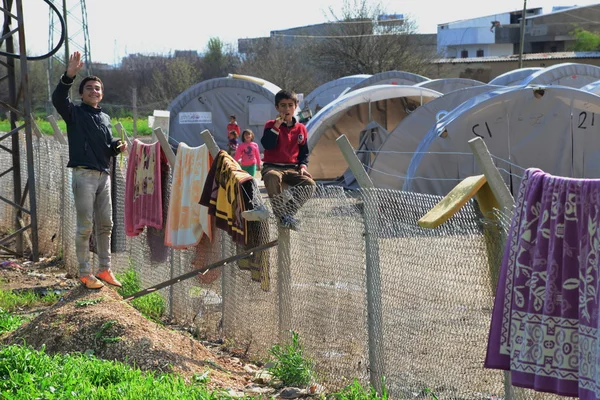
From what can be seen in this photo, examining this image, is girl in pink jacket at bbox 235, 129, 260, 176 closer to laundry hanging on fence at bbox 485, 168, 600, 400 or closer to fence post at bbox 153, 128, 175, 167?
fence post at bbox 153, 128, 175, 167

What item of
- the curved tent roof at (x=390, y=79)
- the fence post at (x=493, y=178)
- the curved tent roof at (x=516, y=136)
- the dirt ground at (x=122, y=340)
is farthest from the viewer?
the curved tent roof at (x=390, y=79)

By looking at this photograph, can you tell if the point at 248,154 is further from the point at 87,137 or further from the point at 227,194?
the point at 227,194

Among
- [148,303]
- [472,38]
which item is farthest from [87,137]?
[472,38]

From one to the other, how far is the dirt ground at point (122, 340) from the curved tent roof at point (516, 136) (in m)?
8.89

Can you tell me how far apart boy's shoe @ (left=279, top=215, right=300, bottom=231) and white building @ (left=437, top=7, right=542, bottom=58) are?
81988 mm

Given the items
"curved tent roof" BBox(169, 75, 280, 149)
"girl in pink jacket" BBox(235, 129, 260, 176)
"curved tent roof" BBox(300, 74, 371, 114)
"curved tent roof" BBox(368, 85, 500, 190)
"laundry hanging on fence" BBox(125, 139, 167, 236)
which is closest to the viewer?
"laundry hanging on fence" BBox(125, 139, 167, 236)

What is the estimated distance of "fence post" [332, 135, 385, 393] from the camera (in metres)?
5.69

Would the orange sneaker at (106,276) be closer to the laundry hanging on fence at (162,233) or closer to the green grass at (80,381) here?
the laundry hanging on fence at (162,233)

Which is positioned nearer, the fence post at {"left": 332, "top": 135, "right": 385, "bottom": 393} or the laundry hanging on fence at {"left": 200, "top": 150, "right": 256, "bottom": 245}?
the fence post at {"left": 332, "top": 135, "right": 385, "bottom": 393}

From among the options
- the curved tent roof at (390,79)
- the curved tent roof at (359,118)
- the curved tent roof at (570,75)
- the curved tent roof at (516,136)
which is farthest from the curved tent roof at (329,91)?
the curved tent roof at (516,136)

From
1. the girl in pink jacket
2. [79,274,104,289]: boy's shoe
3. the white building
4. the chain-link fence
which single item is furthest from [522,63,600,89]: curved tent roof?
the white building

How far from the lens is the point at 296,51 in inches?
2660

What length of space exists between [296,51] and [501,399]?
6375 cm

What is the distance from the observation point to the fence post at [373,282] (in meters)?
5.69
